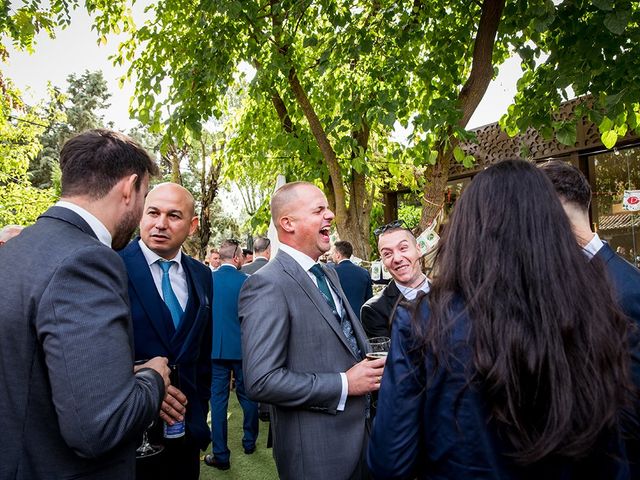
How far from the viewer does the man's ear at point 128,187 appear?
5.57 feet

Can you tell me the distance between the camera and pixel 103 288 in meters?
1.43

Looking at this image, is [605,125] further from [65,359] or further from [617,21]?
[65,359]

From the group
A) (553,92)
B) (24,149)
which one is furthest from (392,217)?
(553,92)

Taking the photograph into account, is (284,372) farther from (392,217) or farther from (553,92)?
(392,217)

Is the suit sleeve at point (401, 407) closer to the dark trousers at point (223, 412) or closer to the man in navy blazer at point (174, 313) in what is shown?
the man in navy blazer at point (174, 313)

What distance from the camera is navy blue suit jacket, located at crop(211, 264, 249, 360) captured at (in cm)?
562

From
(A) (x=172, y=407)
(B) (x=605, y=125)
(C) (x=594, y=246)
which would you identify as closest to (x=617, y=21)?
(B) (x=605, y=125)

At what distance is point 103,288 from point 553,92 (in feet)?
16.4

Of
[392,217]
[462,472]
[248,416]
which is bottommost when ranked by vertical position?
[248,416]

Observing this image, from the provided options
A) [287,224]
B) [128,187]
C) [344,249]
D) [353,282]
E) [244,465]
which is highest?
[128,187]

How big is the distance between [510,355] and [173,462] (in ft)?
6.34

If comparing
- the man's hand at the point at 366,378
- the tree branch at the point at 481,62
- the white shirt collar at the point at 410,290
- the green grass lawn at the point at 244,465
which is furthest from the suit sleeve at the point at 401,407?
the tree branch at the point at 481,62

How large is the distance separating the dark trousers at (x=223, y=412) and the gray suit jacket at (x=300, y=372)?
292cm

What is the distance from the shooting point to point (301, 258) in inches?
97.9
